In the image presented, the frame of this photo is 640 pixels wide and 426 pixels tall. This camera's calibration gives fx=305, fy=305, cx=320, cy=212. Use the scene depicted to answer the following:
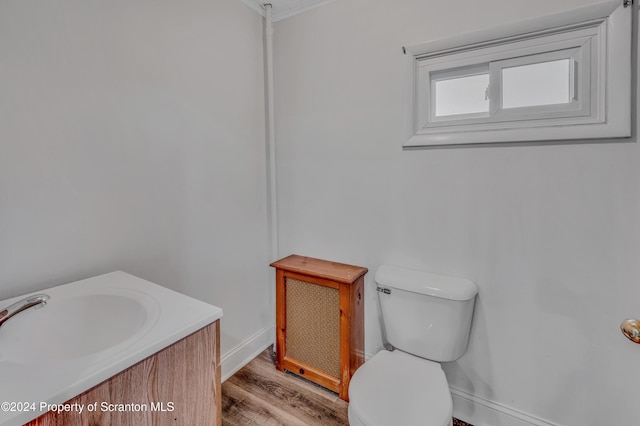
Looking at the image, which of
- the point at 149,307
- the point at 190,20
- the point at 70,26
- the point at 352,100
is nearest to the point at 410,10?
the point at 352,100

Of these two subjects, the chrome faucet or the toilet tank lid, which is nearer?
the chrome faucet

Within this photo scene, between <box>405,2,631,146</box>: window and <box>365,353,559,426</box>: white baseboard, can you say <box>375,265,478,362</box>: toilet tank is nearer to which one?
<box>365,353,559,426</box>: white baseboard

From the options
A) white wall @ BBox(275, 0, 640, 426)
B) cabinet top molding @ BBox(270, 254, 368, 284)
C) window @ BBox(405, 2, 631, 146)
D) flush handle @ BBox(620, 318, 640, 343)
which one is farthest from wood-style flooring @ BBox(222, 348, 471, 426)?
window @ BBox(405, 2, 631, 146)

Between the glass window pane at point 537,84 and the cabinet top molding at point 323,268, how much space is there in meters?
1.08

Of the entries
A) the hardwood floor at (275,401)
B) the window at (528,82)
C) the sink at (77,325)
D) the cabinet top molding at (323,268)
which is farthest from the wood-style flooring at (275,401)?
the window at (528,82)

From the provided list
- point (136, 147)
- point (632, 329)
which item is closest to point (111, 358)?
A: point (136, 147)

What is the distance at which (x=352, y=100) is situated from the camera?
1714 millimetres

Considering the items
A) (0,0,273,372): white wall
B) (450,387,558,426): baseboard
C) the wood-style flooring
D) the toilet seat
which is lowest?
the wood-style flooring

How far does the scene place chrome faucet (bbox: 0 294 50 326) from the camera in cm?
81

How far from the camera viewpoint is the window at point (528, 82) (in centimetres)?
114

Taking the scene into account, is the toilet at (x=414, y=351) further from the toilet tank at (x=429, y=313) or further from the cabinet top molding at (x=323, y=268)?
the cabinet top molding at (x=323, y=268)

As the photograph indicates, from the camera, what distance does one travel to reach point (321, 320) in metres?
1.73

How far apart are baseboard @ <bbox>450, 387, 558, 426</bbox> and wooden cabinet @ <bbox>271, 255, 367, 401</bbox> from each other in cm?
53

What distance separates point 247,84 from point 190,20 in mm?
444
